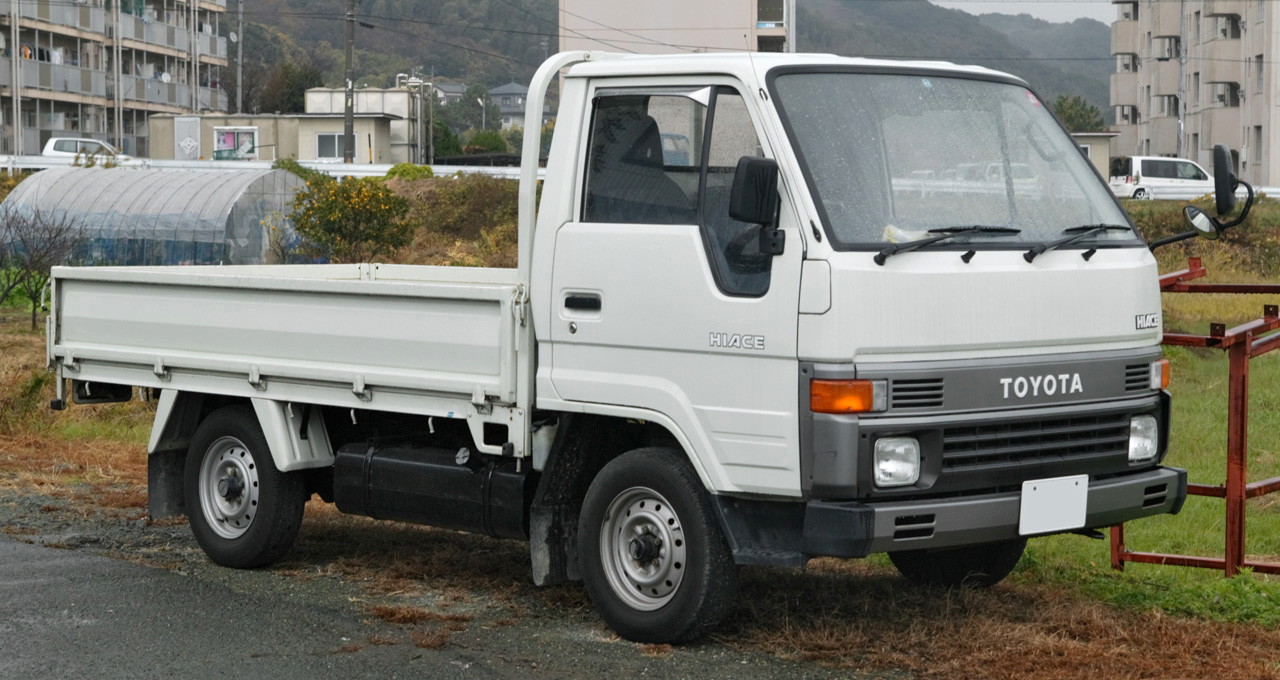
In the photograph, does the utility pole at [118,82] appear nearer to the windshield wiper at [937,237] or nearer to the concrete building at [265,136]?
the concrete building at [265,136]

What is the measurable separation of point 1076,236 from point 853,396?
1312 millimetres

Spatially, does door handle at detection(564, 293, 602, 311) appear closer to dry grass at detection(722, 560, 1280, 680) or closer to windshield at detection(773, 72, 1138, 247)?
windshield at detection(773, 72, 1138, 247)

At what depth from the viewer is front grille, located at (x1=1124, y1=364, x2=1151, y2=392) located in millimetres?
6453

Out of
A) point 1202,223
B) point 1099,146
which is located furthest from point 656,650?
point 1099,146

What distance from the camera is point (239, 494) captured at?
8.44 metres

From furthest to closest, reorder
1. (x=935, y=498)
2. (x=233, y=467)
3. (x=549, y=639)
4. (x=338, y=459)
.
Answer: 1. (x=233, y=467)
2. (x=338, y=459)
3. (x=549, y=639)
4. (x=935, y=498)

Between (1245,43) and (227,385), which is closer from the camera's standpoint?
(227,385)

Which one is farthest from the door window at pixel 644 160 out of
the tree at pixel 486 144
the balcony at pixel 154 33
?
the tree at pixel 486 144

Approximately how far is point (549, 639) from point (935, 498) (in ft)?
5.89

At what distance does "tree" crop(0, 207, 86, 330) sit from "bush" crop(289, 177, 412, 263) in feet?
12.9

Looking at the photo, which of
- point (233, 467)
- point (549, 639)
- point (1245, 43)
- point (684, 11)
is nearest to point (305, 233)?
point (233, 467)

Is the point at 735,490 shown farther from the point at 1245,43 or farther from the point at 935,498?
the point at 1245,43

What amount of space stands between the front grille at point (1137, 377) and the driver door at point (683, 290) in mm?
1514

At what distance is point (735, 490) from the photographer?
6.12m
